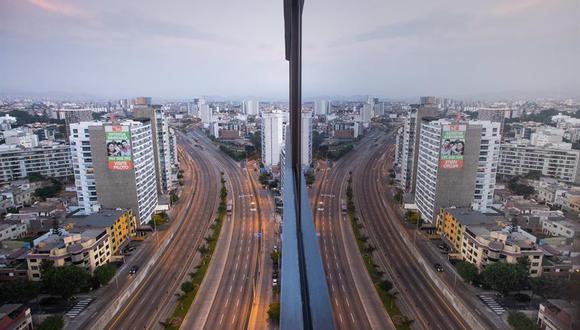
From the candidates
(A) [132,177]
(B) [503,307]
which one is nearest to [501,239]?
(B) [503,307]

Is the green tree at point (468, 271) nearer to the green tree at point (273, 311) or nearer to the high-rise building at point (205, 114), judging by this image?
the green tree at point (273, 311)

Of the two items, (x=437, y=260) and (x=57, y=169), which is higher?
(x=437, y=260)

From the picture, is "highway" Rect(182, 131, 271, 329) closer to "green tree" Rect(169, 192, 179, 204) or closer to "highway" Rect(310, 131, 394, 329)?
"highway" Rect(310, 131, 394, 329)

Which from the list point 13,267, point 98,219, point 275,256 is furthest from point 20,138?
point 275,256

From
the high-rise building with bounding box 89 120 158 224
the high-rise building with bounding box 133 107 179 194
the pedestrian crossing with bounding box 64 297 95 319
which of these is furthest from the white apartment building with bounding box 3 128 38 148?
the pedestrian crossing with bounding box 64 297 95 319

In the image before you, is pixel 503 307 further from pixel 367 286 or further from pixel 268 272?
pixel 268 272

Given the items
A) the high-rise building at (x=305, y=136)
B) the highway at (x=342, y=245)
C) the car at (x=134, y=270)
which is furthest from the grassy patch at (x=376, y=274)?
the car at (x=134, y=270)
